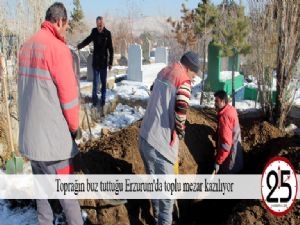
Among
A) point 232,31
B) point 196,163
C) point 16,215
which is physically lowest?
point 16,215

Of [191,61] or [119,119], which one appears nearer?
[191,61]

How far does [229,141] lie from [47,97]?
2.65m

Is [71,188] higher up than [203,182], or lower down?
higher up

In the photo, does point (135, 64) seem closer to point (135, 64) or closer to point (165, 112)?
point (135, 64)

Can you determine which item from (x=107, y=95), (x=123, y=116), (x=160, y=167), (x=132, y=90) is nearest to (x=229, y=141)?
(x=160, y=167)

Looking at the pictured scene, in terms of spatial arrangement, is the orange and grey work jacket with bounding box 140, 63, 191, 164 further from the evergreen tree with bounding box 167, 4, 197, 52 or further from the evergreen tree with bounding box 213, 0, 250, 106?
the evergreen tree with bounding box 167, 4, 197, 52

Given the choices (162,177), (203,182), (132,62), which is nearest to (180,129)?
(162,177)

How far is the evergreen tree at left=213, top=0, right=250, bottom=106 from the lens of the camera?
933 centimetres

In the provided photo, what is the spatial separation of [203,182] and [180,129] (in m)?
1.87

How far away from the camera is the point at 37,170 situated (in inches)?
113

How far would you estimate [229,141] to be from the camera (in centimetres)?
449

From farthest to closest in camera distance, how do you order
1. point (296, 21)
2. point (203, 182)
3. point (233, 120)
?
point (296, 21)
point (203, 182)
point (233, 120)

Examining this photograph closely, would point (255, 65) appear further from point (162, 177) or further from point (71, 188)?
point (71, 188)

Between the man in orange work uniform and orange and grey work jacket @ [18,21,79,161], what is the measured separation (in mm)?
2324
